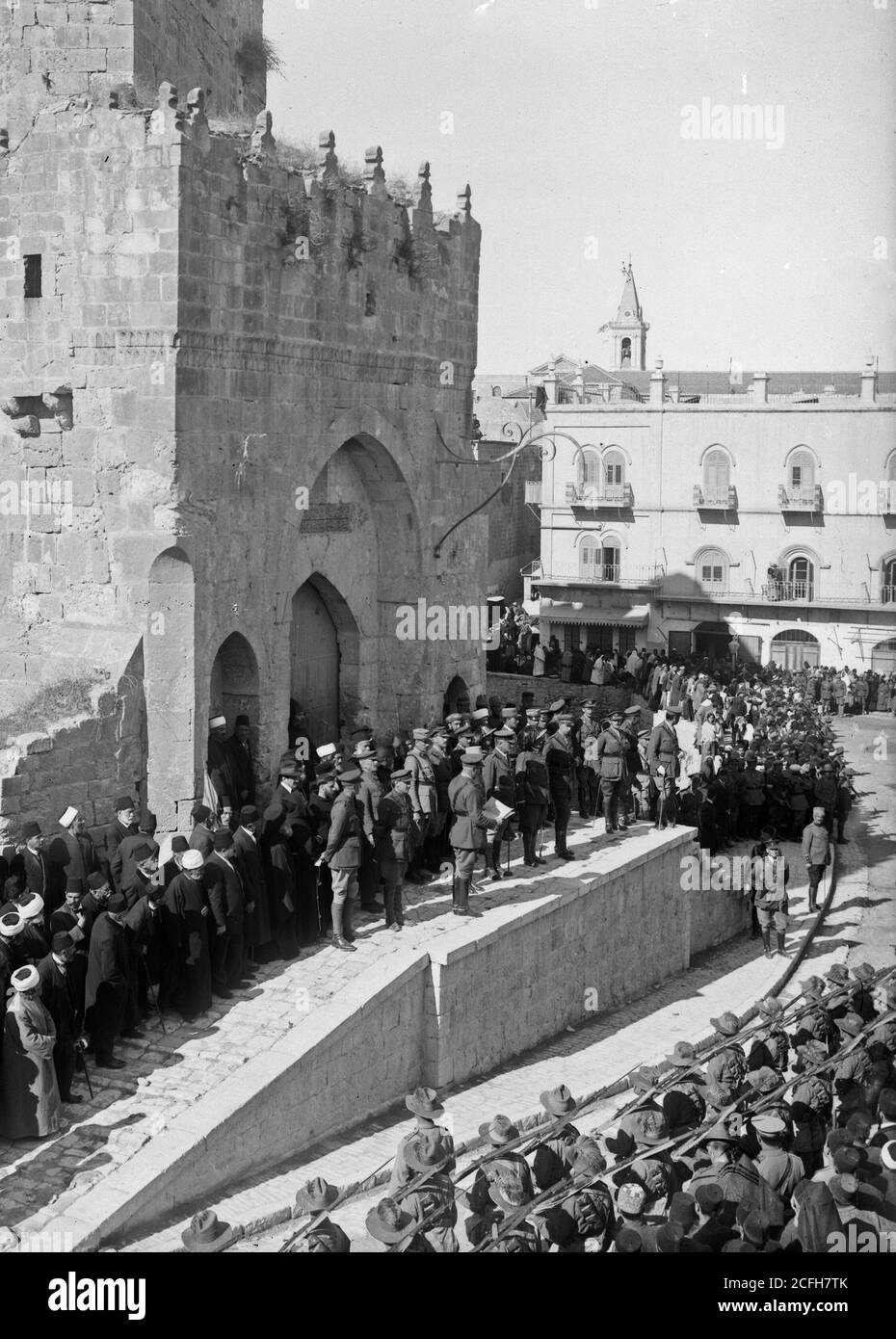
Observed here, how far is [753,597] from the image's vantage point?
45.6 meters

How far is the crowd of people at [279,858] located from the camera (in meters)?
12.5

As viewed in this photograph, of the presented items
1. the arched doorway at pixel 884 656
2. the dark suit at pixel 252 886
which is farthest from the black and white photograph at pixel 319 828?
the arched doorway at pixel 884 656

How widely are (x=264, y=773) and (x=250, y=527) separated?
2794 mm

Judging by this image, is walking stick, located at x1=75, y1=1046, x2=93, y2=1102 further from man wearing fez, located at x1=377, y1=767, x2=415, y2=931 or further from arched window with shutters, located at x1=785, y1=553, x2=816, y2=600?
arched window with shutters, located at x1=785, y1=553, x2=816, y2=600

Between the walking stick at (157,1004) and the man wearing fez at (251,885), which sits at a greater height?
the man wearing fez at (251,885)

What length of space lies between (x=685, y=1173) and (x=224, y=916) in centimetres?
530

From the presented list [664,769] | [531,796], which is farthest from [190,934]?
[664,769]

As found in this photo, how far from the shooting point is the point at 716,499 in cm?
4575

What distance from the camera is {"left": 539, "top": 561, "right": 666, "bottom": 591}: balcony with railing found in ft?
153

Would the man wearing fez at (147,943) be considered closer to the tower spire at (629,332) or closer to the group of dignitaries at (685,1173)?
the group of dignitaries at (685,1173)

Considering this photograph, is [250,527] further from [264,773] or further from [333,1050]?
[333,1050]

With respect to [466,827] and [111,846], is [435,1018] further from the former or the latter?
[111,846]

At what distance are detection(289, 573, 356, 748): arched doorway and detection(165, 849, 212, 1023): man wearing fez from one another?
6615mm

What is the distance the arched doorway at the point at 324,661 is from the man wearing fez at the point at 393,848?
178 inches
